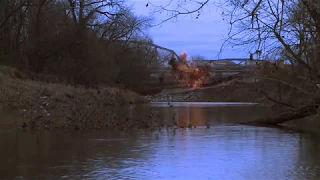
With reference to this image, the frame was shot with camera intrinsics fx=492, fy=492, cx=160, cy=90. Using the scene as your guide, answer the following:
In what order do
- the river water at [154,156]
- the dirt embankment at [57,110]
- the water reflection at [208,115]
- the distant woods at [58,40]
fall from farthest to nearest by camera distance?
the distant woods at [58,40] < the water reflection at [208,115] < the dirt embankment at [57,110] < the river water at [154,156]

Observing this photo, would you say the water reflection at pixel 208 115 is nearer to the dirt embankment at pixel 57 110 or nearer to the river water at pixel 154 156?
the dirt embankment at pixel 57 110

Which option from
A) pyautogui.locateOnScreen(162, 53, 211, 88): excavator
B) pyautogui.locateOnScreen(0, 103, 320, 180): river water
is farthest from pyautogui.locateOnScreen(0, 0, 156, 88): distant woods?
pyautogui.locateOnScreen(162, 53, 211, 88): excavator

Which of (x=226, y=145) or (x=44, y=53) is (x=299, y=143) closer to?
(x=226, y=145)

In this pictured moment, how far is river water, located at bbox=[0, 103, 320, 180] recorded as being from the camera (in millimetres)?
9203

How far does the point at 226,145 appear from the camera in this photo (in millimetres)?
13781

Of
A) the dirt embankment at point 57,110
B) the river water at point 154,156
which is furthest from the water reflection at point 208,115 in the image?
the river water at point 154,156

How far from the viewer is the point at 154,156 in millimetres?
11328

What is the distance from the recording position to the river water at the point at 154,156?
9.20m

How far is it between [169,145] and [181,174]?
4.44m

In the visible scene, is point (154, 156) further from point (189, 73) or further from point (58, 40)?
point (189, 73)

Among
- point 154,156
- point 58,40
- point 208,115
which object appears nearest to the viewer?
point 154,156

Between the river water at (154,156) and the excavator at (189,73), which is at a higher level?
the excavator at (189,73)

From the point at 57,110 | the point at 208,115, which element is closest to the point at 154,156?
the point at 57,110

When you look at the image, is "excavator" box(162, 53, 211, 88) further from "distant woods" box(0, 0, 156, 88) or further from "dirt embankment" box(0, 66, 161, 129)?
"dirt embankment" box(0, 66, 161, 129)
